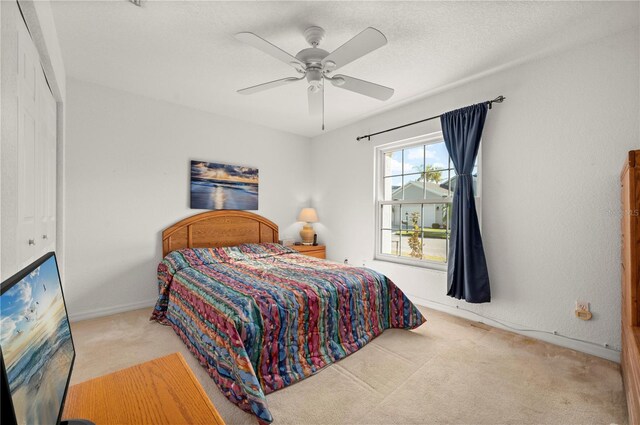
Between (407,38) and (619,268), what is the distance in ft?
7.69

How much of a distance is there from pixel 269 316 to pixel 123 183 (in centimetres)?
247

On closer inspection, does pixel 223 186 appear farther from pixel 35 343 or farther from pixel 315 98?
pixel 35 343

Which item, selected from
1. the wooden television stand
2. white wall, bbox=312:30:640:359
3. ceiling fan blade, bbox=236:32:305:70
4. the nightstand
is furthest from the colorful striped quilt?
ceiling fan blade, bbox=236:32:305:70

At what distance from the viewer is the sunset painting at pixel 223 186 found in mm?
3799

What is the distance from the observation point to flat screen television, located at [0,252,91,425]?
479 millimetres

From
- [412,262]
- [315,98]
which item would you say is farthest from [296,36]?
[412,262]

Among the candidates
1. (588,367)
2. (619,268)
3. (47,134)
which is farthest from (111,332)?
(619,268)

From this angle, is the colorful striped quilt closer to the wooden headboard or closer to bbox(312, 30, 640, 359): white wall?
the wooden headboard

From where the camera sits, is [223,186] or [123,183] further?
[223,186]

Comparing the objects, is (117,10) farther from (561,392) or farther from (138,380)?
(561,392)

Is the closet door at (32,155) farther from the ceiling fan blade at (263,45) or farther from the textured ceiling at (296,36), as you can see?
the ceiling fan blade at (263,45)

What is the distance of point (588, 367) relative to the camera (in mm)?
2141

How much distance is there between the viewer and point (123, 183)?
→ 10.8ft

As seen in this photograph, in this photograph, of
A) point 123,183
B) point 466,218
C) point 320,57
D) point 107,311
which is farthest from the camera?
point 123,183
